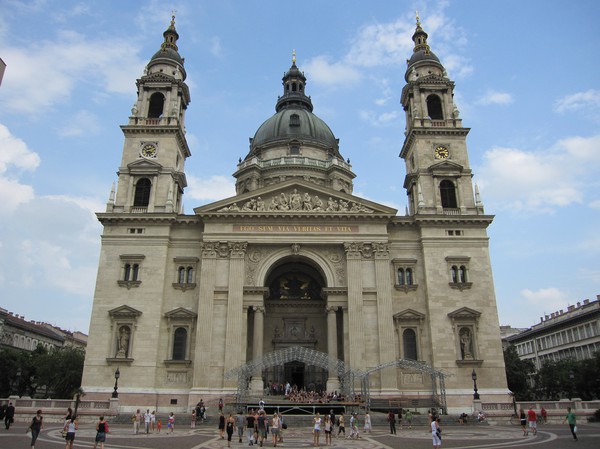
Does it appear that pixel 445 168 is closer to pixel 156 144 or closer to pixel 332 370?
pixel 332 370

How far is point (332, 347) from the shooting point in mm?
40969

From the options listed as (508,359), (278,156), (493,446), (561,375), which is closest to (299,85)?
(278,156)

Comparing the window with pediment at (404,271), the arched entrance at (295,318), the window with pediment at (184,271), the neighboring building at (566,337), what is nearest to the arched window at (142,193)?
the window with pediment at (184,271)

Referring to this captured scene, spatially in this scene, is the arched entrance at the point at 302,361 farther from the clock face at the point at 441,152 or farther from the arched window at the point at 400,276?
the clock face at the point at 441,152

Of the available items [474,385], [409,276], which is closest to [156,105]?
[409,276]

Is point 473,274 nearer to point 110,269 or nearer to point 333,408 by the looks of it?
point 333,408

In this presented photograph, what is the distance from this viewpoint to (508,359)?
212 feet

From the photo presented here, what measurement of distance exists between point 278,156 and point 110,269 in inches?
1058

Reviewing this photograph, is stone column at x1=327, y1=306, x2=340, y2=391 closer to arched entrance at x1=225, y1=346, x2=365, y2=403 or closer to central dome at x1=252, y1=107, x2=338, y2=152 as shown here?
arched entrance at x1=225, y1=346, x2=365, y2=403

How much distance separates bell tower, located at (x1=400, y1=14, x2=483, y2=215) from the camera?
46.2 meters

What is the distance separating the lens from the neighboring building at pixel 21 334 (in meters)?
74.4

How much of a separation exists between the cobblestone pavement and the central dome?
42.4 meters

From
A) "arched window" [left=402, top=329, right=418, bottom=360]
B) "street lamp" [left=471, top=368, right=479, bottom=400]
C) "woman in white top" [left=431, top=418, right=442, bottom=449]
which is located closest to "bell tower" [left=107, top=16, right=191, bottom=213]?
"arched window" [left=402, top=329, right=418, bottom=360]

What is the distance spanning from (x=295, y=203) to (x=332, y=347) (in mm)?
12233
